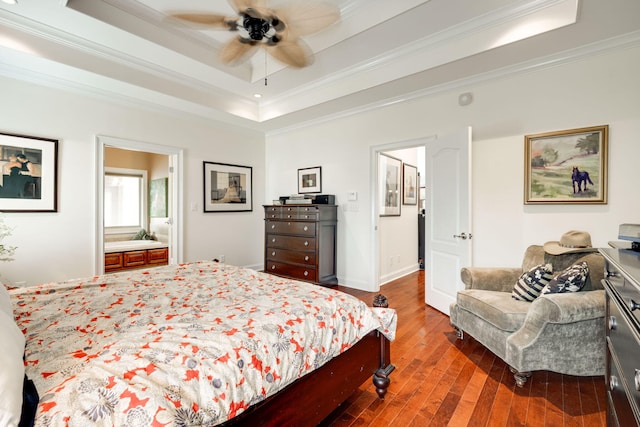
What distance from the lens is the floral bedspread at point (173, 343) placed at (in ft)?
2.71

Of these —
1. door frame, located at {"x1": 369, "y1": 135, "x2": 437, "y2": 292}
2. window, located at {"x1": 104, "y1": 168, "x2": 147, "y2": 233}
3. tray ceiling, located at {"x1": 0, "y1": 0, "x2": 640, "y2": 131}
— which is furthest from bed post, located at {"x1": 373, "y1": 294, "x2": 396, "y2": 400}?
window, located at {"x1": 104, "y1": 168, "x2": 147, "y2": 233}

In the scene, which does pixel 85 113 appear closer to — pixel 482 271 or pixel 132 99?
pixel 132 99

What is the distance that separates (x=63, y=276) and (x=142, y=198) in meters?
3.37

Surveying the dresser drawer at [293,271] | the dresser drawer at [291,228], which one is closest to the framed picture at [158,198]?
the dresser drawer at [291,228]

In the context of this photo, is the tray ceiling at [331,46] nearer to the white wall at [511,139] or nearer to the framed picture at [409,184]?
the white wall at [511,139]

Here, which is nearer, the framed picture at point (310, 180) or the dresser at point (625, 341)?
the dresser at point (625, 341)

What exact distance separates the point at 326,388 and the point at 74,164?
3.81 m

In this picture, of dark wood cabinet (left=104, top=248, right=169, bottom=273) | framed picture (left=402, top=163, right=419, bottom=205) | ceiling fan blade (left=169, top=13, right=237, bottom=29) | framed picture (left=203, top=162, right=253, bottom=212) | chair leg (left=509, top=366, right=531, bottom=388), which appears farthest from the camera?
framed picture (left=402, top=163, right=419, bottom=205)

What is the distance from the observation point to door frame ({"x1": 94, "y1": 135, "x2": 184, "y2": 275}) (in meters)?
3.57

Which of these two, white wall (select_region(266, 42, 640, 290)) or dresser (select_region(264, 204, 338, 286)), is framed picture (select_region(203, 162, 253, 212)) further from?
white wall (select_region(266, 42, 640, 290))

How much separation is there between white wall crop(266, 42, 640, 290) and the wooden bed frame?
6.35 ft

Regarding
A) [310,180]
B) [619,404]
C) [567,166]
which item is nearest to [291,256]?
[310,180]

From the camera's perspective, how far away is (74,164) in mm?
3402

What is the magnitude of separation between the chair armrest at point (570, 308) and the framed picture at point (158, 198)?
627 centimetres
